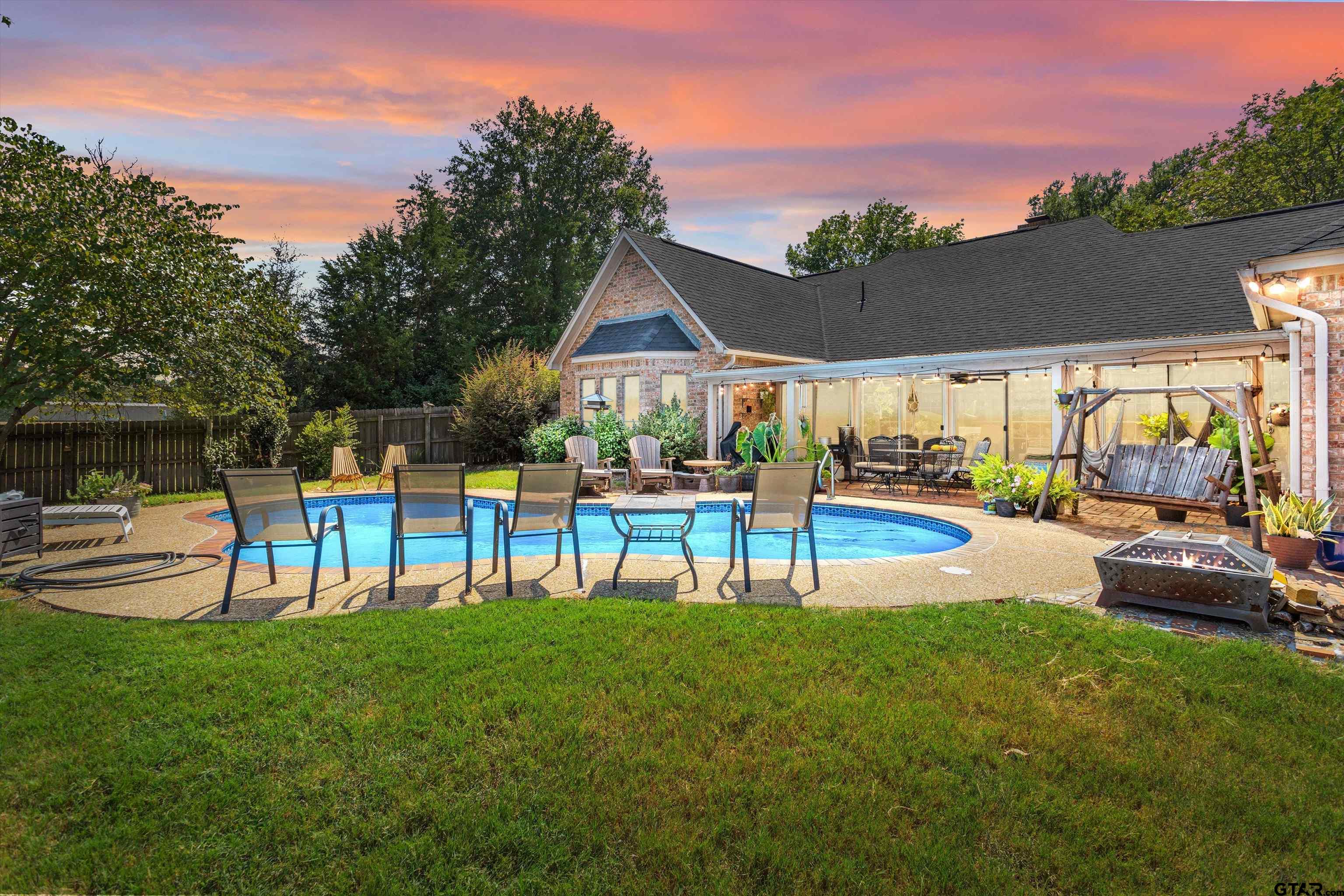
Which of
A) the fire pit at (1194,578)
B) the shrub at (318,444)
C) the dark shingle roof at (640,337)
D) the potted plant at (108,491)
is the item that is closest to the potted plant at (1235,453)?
the fire pit at (1194,578)

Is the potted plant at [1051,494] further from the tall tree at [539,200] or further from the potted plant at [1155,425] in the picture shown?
the tall tree at [539,200]

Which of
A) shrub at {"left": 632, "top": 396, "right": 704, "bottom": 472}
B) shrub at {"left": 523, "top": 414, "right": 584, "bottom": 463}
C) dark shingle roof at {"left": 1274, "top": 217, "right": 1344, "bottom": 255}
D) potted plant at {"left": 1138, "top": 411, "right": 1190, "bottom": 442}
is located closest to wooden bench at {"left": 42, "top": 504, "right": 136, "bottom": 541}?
shrub at {"left": 523, "top": 414, "right": 584, "bottom": 463}

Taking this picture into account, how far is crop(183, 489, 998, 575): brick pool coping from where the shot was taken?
21.9 ft

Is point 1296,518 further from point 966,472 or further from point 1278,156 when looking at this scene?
point 1278,156

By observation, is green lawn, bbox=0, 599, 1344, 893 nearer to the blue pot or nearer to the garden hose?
the garden hose

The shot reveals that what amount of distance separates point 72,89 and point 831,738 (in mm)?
12930

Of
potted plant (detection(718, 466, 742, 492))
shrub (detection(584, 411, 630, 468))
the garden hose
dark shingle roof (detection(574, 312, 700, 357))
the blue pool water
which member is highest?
dark shingle roof (detection(574, 312, 700, 357))

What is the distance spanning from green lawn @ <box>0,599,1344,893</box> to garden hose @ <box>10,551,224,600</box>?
2.10 meters

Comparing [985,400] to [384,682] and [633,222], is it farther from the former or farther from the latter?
[633,222]

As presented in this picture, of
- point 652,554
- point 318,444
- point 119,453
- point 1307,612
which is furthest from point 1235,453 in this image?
point 119,453

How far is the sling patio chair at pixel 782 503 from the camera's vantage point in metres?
5.89

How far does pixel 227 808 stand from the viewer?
2.66 metres

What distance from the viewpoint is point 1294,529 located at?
662cm

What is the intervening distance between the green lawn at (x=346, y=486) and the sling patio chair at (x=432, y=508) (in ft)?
19.2
